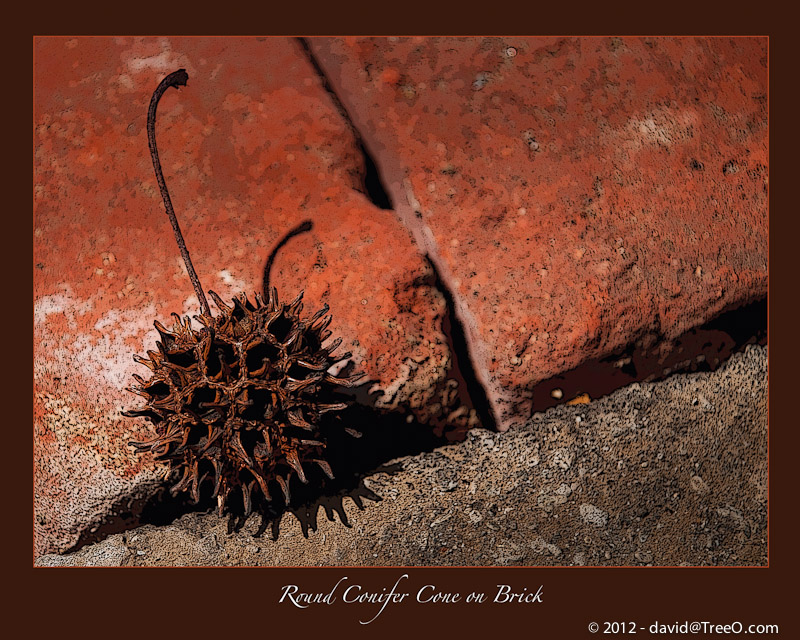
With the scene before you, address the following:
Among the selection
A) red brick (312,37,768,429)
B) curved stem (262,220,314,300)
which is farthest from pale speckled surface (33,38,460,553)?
red brick (312,37,768,429)

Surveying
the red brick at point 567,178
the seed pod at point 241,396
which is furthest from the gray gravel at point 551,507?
the seed pod at point 241,396

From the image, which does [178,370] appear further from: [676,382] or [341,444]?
[676,382]

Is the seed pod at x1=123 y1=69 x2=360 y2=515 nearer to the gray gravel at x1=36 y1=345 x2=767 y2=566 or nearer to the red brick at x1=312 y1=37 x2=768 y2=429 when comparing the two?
the gray gravel at x1=36 y1=345 x2=767 y2=566

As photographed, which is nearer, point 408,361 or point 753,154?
point 408,361

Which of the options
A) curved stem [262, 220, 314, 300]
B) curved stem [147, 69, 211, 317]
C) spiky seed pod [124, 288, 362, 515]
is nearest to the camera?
spiky seed pod [124, 288, 362, 515]

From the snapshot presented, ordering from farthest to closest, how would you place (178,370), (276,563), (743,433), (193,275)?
(743,433) < (276,563) < (193,275) < (178,370)

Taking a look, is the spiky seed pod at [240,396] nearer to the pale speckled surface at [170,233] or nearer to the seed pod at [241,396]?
the seed pod at [241,396]

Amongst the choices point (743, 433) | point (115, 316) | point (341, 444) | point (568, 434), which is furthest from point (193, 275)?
point (743, 433)
